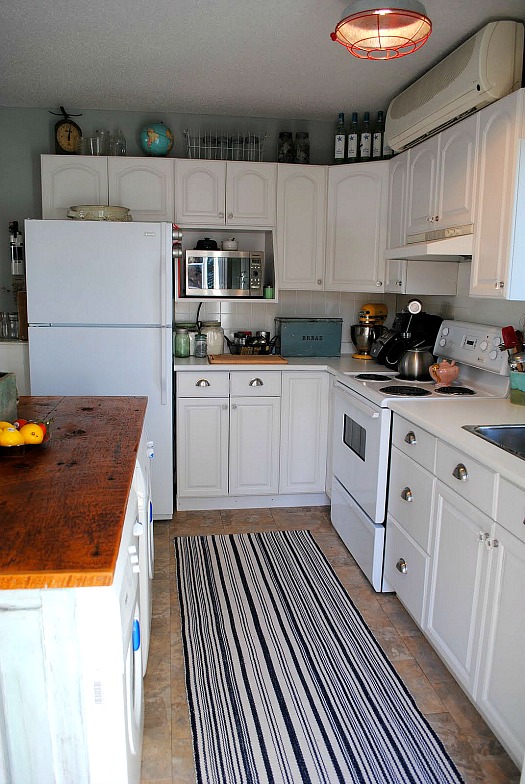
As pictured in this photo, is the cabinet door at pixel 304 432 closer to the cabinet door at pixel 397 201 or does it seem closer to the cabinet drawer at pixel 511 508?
the cabinet door at pixel 397 201

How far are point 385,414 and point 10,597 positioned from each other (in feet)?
6.00

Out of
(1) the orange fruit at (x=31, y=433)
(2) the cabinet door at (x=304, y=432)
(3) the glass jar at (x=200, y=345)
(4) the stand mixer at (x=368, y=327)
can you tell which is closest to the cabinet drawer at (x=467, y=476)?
(1) the orange fruit at (x=31, y=433)

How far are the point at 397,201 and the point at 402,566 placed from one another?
2.02 m

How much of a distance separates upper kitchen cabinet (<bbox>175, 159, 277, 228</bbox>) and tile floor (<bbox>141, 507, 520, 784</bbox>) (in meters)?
1.88

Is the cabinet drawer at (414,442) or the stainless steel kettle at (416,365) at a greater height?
the stainless steel kettle at (416,365)

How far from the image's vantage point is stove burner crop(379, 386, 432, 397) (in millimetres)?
2736

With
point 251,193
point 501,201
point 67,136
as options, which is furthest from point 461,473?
point 67,136

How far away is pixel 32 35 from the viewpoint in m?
2.68

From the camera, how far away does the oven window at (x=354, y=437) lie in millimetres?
2947

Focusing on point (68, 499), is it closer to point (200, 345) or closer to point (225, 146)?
point (200, 345)

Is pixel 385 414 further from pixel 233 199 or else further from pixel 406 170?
pixel 233 199

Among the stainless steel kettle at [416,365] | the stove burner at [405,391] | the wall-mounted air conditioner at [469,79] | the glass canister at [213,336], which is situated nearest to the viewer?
the wall-mounted air conditioner at [469,79]

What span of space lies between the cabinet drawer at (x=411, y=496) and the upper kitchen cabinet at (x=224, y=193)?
184 cm

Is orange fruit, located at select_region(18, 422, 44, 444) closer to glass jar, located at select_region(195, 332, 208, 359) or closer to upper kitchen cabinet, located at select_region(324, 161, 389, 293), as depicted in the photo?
glass jar, located at select_region(195, 332, 208, 359)
